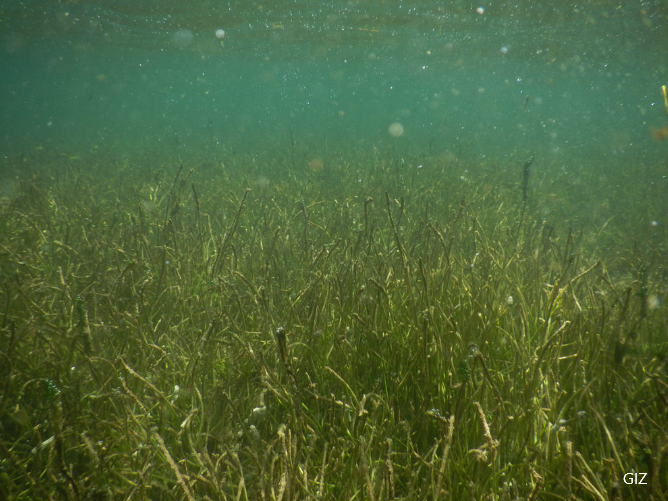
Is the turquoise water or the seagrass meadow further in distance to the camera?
the turquoise water

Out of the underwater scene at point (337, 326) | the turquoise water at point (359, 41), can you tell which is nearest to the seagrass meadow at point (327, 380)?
the underwater scene at point (337, 326)

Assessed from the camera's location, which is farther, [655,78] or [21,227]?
[655,78]

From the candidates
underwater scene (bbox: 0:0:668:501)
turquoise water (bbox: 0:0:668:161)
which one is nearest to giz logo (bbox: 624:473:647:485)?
underwater scene (bbox: 0:0:668:501)

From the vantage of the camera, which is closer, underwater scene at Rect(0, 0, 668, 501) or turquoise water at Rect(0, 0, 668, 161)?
underwater scene at Rect(0, 0, 668, 501)

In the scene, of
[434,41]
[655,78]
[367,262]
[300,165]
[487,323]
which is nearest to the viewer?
[487,323]

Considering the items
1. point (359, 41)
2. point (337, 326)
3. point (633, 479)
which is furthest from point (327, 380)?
point (359, 41)

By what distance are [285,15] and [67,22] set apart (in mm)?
15871

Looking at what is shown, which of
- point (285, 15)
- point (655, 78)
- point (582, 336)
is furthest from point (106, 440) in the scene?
point (655, 78)

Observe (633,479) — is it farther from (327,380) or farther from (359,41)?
(359,41)

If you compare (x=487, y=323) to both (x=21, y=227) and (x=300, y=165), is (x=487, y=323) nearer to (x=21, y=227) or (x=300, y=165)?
(x=21, y=227)

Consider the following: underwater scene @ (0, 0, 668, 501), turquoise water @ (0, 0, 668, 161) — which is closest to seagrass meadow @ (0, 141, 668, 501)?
underwater scene @ (0, 0, 668, 501)

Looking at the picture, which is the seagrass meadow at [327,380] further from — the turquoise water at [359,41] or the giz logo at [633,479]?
the turquoise water at [359,41]

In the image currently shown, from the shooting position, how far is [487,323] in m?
2.66

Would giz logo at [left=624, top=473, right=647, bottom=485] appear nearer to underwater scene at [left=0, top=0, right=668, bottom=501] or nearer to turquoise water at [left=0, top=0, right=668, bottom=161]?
underwater scene at [left=0, top=0, right=668, bottom=501]
